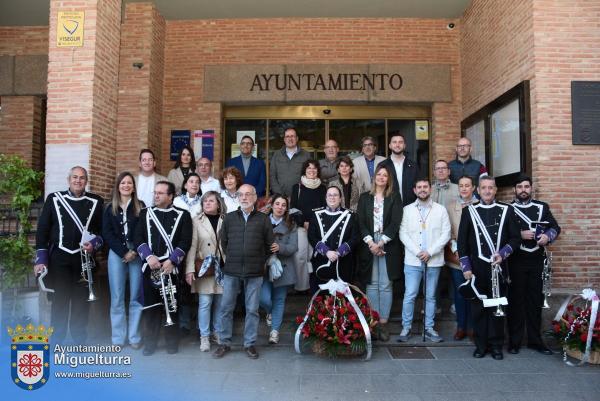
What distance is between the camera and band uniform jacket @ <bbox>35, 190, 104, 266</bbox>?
5125mm

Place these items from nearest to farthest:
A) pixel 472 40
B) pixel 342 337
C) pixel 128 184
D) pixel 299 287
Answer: pixel 342 337 < pixel 128 184 < pixel 299 287 < pixel 472 40

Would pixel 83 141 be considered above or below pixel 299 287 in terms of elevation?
above

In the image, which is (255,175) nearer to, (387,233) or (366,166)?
(366,166)

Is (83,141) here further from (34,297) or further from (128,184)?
(34,297)

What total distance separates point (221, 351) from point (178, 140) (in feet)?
18.8

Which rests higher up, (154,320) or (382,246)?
(382,246)

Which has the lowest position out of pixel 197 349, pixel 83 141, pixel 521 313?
pixel 197 349

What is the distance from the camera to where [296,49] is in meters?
9.77

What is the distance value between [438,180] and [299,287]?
2329 millimetres

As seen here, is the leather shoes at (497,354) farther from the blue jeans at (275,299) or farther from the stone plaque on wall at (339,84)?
the stone plaque on wall at (339,84)

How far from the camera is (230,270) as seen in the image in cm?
502

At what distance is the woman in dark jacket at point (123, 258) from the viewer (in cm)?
519

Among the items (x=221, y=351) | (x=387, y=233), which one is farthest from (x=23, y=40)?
(x=387, y=233)

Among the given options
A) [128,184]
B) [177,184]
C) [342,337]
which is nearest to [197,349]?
[342,337]
